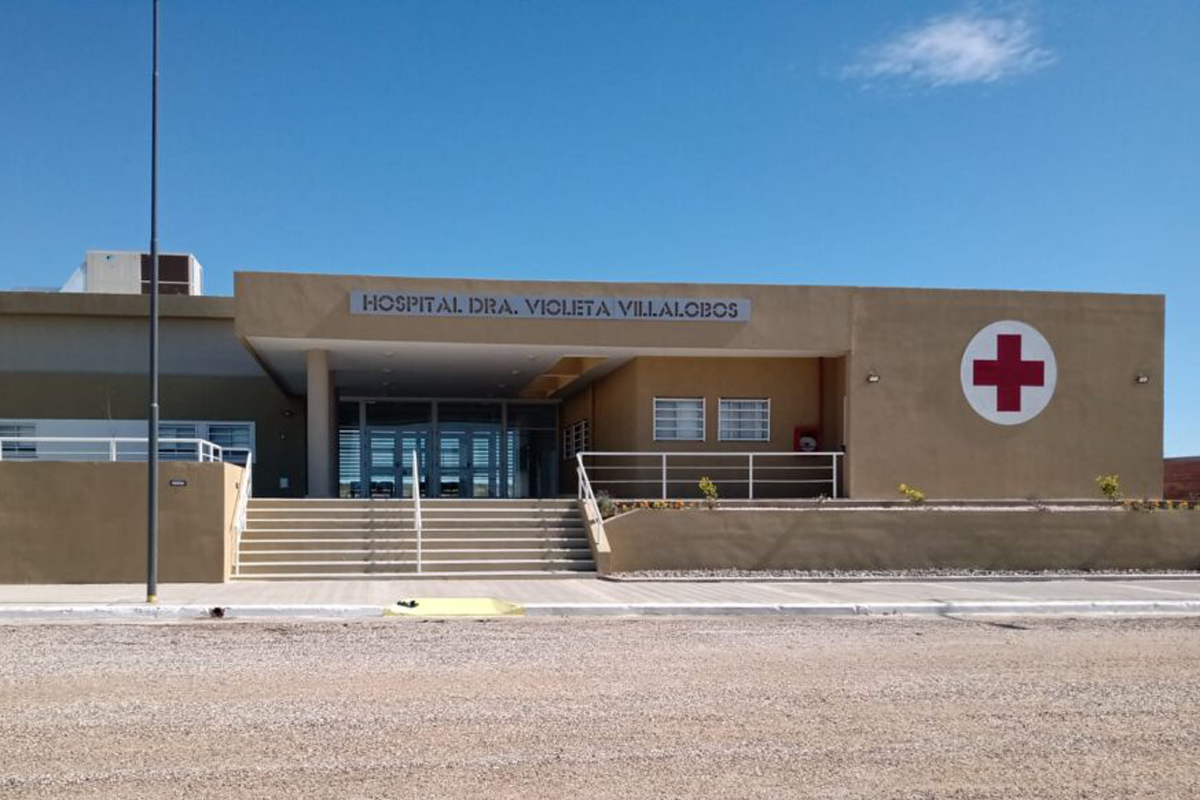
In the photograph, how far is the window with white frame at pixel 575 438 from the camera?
27.1 metres

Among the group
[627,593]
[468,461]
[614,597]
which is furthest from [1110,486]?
[468,461]

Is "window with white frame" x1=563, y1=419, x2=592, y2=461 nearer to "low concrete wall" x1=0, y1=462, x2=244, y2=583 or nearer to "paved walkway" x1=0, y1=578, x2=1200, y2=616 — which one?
"paved walkway" x1=0, y1=578, x2=1200, y2=616

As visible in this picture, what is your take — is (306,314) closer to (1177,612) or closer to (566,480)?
(566,480)

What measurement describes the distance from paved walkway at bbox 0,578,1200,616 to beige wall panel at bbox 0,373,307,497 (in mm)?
11227

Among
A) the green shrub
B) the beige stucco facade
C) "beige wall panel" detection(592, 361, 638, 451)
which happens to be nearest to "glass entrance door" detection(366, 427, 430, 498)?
"beige wall panel" detection(592, 361, 638, 451)

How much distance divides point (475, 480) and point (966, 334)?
607 inches

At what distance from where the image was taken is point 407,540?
17.8 m

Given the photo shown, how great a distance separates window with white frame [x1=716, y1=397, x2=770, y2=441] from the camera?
2220cm

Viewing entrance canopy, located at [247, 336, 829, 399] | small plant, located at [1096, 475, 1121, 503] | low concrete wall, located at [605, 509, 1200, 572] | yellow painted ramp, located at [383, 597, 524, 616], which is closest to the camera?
yellow painted ramp, located at [383, 597, 524, 616]

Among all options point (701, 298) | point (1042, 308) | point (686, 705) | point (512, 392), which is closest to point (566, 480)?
point (512, 392)

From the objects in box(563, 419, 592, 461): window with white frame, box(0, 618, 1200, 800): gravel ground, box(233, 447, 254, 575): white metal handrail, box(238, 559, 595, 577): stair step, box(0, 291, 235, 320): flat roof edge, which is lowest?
box(238, 559, 595, 577): stair step

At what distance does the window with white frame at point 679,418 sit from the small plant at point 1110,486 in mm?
7645

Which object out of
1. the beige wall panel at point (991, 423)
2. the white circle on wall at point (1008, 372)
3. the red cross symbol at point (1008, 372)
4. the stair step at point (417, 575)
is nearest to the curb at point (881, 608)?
the stair step at point (417, 575)

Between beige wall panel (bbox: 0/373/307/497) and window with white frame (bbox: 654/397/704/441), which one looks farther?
beige wall panel (bbox: 0/373/307/497)
